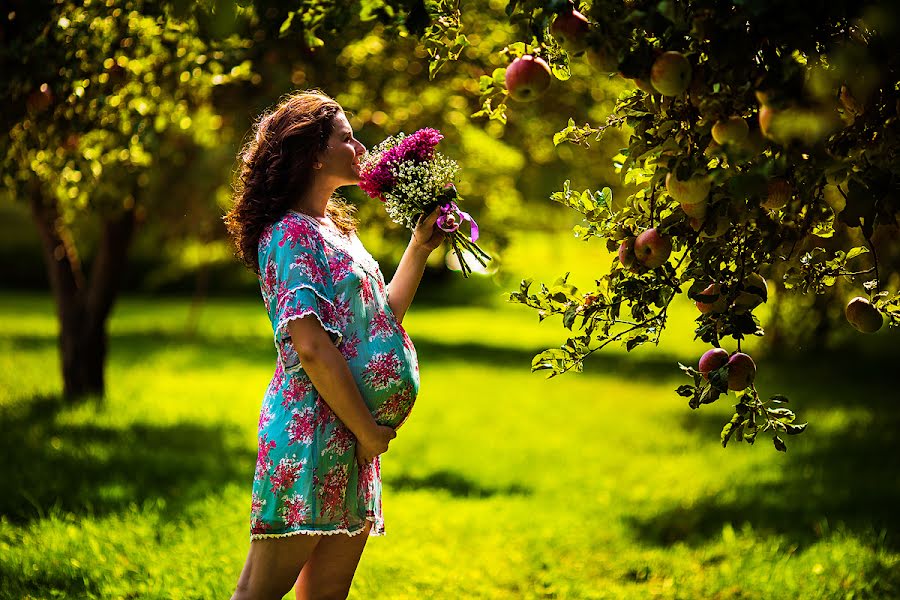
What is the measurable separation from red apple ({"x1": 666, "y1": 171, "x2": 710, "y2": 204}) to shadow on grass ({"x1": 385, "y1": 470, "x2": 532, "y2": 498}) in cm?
490

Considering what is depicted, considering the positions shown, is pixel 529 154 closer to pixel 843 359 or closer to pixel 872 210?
pixel 843 359

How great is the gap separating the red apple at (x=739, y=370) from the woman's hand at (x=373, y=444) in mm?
937

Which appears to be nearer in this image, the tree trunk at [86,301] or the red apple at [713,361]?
the red apple at [713,361]

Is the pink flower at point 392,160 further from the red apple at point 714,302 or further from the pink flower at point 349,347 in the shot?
the red apple at point 714,302

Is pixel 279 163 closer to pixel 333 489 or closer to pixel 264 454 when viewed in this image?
pixel 264 454

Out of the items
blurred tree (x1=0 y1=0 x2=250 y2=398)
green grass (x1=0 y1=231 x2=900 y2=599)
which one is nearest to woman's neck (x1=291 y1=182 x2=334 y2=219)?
blurred tree (x1=0 y1=0 x2=250 y2=398)

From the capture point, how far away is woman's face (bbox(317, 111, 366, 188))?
9.67 feet

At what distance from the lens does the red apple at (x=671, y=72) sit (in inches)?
86.2

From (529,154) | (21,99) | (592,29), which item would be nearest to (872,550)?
(592,29)

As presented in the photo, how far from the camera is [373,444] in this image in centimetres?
A: 282

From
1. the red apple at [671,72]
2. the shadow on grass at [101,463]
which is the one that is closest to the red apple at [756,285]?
the red apple at [671,72]

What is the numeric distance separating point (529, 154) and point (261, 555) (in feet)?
32.6

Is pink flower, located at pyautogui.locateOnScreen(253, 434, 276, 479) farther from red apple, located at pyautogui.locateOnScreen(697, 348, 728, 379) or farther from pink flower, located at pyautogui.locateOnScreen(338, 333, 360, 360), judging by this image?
red apple, located at pyautogui.locateOnScreen(697, 348, 728, 379)

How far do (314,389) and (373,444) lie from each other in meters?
0.23
